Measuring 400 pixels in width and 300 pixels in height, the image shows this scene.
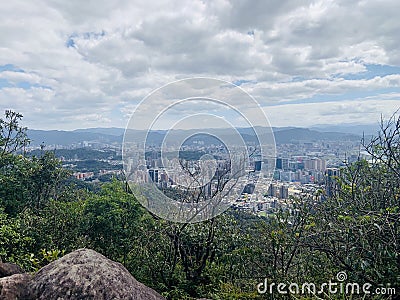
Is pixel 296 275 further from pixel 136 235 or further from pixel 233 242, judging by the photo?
pixel 136 235

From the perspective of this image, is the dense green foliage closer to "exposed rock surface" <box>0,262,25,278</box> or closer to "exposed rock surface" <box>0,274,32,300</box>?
"exposed rock surface" <box>0,262,25,278</box>

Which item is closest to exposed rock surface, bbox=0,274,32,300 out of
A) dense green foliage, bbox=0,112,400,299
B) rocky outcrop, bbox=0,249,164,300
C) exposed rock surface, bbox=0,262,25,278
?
rocky outcrop, bbox=0,249,164,300

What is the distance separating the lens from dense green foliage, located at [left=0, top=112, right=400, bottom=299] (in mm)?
3609

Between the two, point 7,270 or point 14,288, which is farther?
point 7,270

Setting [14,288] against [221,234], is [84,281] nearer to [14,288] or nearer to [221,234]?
[14,288]

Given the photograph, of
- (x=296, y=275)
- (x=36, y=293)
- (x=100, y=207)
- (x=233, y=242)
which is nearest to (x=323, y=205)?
(x=296, y=275)

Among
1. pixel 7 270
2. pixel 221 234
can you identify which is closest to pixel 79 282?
pixel 7 270

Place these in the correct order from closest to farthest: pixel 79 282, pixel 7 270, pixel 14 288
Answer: pixel 79 282 < pixel 14 288 < pixel 7 270

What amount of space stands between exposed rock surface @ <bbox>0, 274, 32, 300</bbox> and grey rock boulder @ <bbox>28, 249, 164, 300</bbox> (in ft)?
0.30

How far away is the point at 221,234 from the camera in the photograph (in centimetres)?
659

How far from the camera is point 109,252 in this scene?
25.1 ft

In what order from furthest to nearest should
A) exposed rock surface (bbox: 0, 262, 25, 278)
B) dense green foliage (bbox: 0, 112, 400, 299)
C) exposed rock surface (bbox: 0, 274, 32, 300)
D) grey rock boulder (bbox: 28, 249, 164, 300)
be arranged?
exposed rock surface (bbox: 0, 262, 25, 278) → dense green foliage (bbox: 0, 112, 400, 299) → exposed rock surface (bbox: 0, 274, 32, 300) → grey rock boulder (bbox: 28, 249, 164, 300)

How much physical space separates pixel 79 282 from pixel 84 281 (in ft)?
0.15

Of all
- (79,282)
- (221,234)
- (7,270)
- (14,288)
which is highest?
(79,282)
